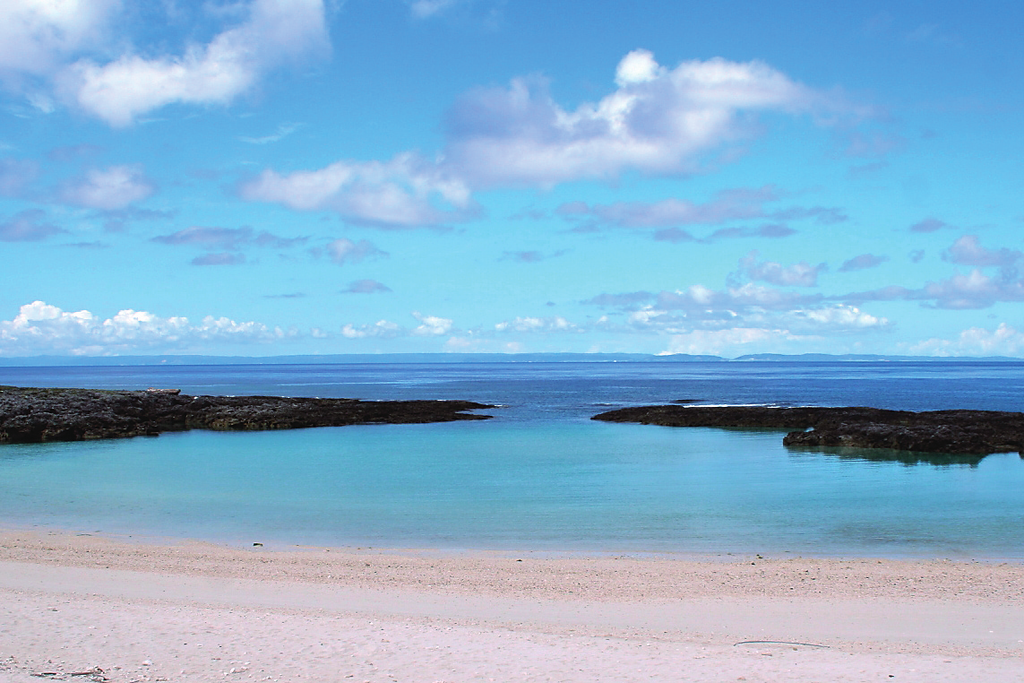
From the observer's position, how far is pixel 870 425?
4019cm

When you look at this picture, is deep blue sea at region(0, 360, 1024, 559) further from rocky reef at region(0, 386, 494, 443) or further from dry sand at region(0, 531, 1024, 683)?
rocky reef at region(0, 386, 494, 443)

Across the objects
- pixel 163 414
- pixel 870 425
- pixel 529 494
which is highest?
pixel 870 425

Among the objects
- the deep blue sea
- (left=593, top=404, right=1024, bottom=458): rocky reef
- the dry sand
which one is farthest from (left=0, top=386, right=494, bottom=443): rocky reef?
the dry sand

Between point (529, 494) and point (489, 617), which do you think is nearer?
point (489, 617)

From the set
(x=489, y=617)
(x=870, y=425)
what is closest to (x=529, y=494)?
(x=489, y=617)

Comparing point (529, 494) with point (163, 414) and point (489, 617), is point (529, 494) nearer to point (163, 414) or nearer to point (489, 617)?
point (489, 617)

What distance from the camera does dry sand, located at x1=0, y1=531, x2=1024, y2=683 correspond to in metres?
8.98

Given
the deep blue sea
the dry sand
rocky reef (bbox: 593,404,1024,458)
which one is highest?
rocky reef (bbox: 593,404,1024,458)

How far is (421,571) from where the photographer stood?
15.1 meters

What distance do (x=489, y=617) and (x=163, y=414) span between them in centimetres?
4784

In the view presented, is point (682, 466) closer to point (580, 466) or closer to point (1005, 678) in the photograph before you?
point (580, 466)

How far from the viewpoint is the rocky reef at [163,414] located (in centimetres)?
4306

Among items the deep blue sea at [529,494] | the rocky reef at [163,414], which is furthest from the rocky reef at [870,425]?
the rocky reef at [163,414]

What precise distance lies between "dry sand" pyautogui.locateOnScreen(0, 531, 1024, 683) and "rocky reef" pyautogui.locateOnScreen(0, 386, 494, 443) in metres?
29.3
